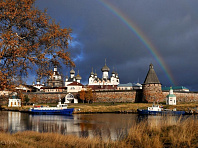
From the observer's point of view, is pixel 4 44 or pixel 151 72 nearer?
pixel 4 44

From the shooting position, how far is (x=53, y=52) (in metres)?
10.5

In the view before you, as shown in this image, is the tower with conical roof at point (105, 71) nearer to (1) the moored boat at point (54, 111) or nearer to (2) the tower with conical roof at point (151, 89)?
(2) the tower with conical roof at point (151, 89)

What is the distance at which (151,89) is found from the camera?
60469 millimetres

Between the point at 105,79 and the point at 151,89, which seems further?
the point at 105,79

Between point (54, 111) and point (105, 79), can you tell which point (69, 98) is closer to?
point (54, 111)

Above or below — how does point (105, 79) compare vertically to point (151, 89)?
above

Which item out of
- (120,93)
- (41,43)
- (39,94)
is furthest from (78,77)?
(41,43)

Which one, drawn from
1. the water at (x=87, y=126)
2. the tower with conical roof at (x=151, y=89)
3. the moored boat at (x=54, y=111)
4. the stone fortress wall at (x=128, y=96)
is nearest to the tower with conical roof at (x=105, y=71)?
the stone fortress wall at (x=128, y=96)

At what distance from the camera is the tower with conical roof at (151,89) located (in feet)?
197

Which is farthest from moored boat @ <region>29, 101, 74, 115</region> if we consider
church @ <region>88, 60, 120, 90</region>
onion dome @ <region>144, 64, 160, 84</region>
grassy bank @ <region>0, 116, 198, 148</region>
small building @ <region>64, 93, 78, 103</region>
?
church @ <region>88, 60, 120, 90</region>

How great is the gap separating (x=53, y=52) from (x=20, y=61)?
1.46 metres

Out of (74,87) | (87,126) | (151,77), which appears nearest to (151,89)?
(151,77)

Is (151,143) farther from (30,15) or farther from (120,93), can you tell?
(120,93)

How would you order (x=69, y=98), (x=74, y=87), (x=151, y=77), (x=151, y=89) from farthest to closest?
(x=74, y=87) → (x=69, y=98) → (x=151, y=77) → (x=151, y=89)
